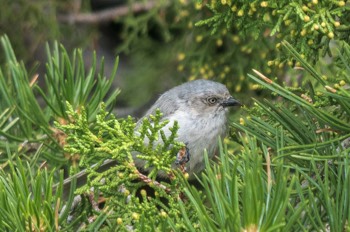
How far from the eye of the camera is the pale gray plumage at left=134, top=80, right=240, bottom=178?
4512 millimetres

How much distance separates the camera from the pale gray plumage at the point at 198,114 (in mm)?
4512

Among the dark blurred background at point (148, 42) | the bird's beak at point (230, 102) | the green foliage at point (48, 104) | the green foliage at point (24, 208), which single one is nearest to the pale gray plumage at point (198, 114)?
the bird's beak at point (230, 102)

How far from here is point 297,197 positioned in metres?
2.58

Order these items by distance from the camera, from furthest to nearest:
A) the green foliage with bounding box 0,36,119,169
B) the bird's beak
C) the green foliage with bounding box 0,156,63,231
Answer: the bird's beak < the green foliage with bounding box 0,36,119,169 < the green foliage with bounding box 0,156,63,231

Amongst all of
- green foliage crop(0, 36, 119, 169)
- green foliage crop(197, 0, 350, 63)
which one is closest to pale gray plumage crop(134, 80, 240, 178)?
green foliage crop(0, 36, 119, 169)

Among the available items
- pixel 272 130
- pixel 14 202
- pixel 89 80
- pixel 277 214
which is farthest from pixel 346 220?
pixel 89 80

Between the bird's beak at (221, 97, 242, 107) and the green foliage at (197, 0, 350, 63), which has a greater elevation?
the green foliage at (197, 0, 350, 63)

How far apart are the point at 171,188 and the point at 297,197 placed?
18.1 inches

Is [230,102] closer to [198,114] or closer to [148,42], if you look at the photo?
[198,114]

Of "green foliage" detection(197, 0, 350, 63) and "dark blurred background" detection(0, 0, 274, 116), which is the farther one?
"dark blurred background" detection(0, 0, 274, 116)

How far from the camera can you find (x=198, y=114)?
4750 mm

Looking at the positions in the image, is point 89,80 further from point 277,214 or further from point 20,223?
point 277,214

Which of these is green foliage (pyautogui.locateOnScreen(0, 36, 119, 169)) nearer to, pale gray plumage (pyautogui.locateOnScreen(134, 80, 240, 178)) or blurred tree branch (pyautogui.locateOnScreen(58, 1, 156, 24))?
pale gray plumage (pyautogui.locateOnScreen(134, 80, 240, 178))

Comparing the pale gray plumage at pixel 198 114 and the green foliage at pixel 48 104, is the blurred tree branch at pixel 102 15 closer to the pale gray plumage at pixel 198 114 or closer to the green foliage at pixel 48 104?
the pale gray plumage at pixel 198 114
